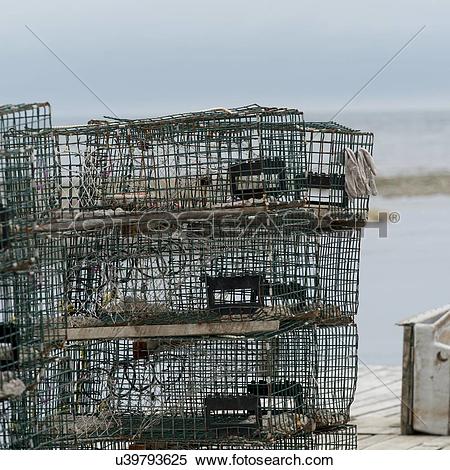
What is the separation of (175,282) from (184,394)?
481mm

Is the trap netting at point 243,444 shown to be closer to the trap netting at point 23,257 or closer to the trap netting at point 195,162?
the trap netting at point 23,257

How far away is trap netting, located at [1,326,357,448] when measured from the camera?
225 inches

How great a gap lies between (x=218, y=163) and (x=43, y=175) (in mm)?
712

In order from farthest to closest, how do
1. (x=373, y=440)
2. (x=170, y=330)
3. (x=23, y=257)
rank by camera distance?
(x=373, y=440) → (x=170, y=330) → (x=23, y=257)

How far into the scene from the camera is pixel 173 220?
5637 millimetres

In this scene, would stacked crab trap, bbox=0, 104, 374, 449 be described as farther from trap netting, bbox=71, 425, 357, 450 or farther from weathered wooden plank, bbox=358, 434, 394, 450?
weathered wooden plank, bbox=358, 434, 394, 450

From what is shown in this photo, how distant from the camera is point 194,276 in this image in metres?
5.81

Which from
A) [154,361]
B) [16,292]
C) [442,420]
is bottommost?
[442,420]

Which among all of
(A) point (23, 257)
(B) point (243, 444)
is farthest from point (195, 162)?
(B) point (243, 444)

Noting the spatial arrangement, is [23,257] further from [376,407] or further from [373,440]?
[376,407]

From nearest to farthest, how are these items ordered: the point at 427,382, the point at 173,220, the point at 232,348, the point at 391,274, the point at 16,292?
the point at 16,292
the point at 173,220
the point at 232,348
the point at 427,382
the point at 391,274
